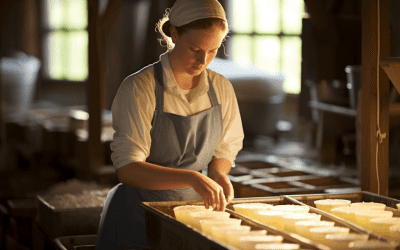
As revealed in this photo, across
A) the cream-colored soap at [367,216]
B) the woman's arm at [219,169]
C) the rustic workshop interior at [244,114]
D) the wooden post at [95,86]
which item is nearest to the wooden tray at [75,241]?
the rustic workshop interior at [244,114]

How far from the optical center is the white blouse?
1.90 metres

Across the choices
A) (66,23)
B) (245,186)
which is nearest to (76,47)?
(66,23)

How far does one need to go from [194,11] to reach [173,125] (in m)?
0.42

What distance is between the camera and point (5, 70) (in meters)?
10.8

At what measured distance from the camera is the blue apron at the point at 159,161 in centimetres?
202

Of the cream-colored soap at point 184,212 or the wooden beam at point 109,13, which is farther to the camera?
the wooden beam at point 109,13

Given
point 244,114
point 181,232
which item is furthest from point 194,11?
point 244,114

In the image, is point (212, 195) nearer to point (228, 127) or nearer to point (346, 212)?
point (346, 212)

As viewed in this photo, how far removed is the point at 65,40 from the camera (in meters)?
11.7

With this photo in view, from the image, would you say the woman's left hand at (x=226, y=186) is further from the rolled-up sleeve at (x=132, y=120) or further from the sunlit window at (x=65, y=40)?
the sunlit window at (x=65, y=40)

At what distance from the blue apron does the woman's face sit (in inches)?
5.7

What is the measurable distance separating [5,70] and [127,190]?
9536 millimetres

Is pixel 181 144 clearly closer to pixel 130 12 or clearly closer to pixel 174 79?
pixel 174 79

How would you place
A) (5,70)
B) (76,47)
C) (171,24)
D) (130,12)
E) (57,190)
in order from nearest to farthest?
(171,24), (57,190), (130,12), (5,70), (76,47)
